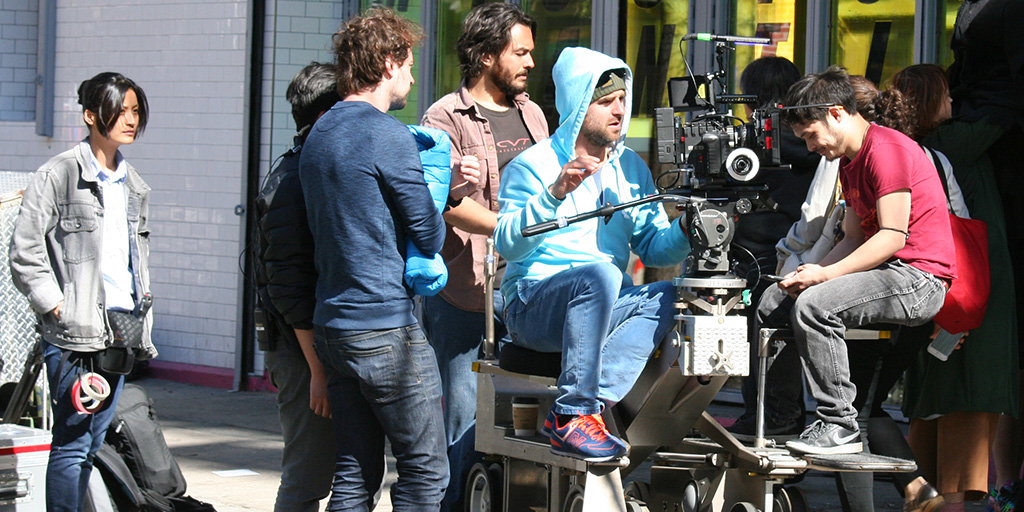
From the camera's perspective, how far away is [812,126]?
4797 millimetres

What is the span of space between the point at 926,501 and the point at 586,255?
168 centimetres

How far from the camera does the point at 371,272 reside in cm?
396

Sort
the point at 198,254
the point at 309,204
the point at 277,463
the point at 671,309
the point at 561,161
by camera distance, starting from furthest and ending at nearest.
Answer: the point at 198,254 < the point at 277,463 < the point at 561,161 < the point at 671,309 < the point at 309,204

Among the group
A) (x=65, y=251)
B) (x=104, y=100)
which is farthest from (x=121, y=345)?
(x=104, y=100)

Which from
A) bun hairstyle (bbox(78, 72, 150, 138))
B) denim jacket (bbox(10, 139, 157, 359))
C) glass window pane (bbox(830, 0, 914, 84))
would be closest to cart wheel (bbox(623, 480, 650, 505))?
denim jacket (bbox(10, 139, 157, 359))

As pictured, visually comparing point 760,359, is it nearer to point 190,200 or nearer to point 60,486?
point 60,486

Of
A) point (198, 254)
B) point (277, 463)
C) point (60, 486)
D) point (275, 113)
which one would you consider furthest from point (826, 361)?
point (198, 254)

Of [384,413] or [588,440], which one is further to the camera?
[588,440]

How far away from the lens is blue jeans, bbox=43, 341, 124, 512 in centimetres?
490

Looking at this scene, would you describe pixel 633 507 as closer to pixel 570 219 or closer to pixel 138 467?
pixel 570 219

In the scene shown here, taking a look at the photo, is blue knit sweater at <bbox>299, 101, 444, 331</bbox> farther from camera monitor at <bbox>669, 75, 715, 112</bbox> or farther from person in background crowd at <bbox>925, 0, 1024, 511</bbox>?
person in background crowd at <bbox>925, 0, 1024, 511</bbox>

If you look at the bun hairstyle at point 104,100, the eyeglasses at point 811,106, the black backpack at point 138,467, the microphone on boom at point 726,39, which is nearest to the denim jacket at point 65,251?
the bun hairstyle at point 104,100

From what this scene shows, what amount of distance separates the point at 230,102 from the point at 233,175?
589 millimetres

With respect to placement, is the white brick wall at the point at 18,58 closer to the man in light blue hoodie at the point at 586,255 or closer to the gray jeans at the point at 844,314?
the man in light blue hoodie at the point at 586,255
